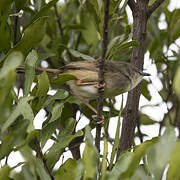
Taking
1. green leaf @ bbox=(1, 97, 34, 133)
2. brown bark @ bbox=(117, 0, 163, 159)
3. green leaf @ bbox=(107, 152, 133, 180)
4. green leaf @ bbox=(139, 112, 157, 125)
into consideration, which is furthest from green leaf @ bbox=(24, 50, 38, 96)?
green leaf @ bbox=(139, 112, 157, 125)

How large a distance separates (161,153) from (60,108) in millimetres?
813

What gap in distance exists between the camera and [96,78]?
135 inches

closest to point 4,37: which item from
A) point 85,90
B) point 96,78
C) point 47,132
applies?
point 47,132

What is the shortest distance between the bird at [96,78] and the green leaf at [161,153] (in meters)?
1.82

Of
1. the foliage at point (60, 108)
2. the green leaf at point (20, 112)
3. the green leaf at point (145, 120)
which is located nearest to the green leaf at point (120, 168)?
the foliage at point (60, 108)

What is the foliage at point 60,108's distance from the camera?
1316 mm

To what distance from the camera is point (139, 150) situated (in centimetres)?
136

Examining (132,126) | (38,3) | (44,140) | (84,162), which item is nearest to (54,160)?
(44,140)

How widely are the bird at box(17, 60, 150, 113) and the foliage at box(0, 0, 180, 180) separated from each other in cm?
11

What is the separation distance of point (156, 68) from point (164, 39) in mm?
248

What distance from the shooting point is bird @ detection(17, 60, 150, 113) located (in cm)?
322

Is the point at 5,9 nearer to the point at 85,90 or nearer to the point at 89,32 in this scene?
the point at 85,90

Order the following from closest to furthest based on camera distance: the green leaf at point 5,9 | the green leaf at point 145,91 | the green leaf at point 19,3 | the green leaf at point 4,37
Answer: the green leaf at point 5,9
the green leaf at point 4,37
the green leaf at point 19,3
the green leaf at point 145,91

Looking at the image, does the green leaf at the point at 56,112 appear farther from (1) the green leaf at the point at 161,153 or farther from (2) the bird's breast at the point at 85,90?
(2) the bird's breast at the point at 85,90
